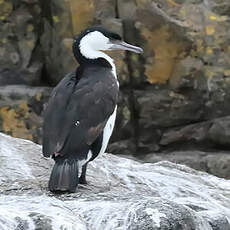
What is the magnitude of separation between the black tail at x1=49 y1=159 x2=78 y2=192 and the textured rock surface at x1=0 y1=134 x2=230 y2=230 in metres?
0.05

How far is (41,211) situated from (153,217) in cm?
56

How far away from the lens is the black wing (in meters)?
4.43

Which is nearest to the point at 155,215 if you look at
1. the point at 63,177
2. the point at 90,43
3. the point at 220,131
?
the point at 63,177

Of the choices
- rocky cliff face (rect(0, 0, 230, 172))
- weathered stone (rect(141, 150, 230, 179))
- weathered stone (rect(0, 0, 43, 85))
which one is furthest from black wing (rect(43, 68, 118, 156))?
weathered stone (rect(0, 0, 43, 85))

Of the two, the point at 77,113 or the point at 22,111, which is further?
the point at 22,111

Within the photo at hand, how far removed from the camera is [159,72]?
28.4ft

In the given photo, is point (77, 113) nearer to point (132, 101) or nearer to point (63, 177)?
point (63, 177)

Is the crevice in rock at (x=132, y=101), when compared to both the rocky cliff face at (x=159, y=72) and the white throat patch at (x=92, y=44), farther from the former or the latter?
the white throat patch at (x=92, y=44)

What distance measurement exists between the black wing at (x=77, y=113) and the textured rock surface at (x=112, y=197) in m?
0.29

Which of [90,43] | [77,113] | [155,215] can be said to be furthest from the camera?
[90,43]

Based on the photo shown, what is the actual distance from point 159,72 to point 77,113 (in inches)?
167

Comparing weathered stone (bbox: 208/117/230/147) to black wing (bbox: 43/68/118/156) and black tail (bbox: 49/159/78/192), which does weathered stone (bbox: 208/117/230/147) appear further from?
black tail (bbox: 49/159/78/192)

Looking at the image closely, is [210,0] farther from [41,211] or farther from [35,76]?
[41,211]

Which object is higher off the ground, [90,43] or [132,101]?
[90,43]
